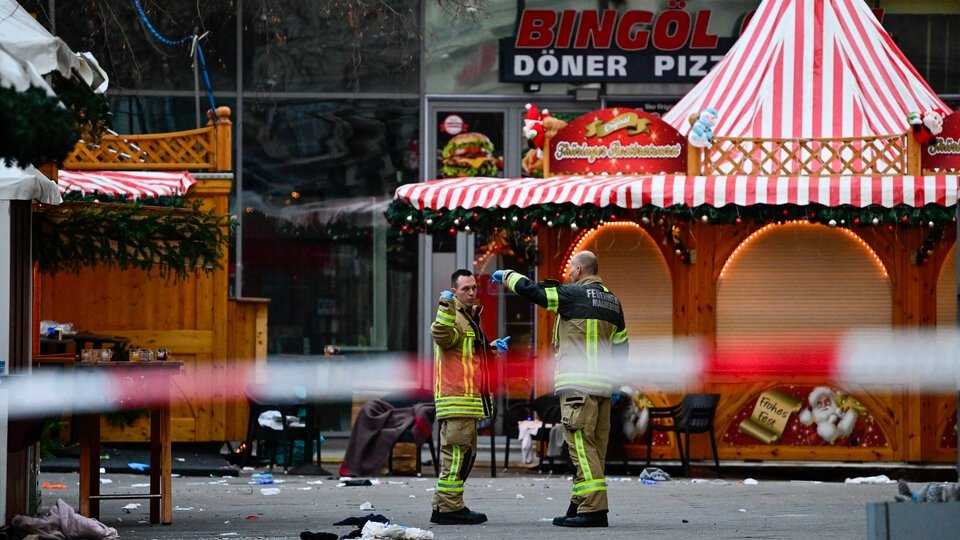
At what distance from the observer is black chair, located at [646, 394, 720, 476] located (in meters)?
17.2

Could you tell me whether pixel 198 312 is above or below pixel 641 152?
below

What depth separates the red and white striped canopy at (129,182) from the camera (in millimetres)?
16828

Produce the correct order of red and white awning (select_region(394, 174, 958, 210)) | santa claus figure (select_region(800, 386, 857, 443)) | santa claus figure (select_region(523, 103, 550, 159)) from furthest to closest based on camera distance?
santa claus figure (select_region(523, 103, 550, 159)), santa claus figure (select_region(800, 386, 857, 443)), red and white awning (select_region(394, 174, 958, 210))

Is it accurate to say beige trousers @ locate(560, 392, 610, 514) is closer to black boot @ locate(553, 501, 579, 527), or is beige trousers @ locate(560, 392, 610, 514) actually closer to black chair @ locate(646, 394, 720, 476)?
black boot @ locate(553, 501, 579, 527)

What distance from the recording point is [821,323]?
17.9 meters

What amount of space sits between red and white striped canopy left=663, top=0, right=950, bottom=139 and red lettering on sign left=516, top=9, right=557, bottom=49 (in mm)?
2773

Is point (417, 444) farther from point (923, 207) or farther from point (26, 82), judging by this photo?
point (26, 82)

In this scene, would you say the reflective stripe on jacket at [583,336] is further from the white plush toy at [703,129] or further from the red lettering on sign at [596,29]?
the red lettering on sign at [596,29]

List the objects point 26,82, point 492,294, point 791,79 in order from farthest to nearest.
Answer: point 492,294 → point 791,79 → point 26,82

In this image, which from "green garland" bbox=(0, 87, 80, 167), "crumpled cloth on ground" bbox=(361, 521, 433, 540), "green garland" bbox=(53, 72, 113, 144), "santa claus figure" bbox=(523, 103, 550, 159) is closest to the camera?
"green garland" bbox=(0, 87, 80, 167)

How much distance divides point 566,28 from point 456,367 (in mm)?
9985

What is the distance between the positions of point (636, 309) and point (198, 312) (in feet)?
14.9

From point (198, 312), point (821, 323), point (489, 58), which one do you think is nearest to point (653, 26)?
point (489, 58)

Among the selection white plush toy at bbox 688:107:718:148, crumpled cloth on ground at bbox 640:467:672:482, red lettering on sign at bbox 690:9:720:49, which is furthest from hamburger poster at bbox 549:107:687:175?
red lettering on sign at bbox 690:9:720:49
